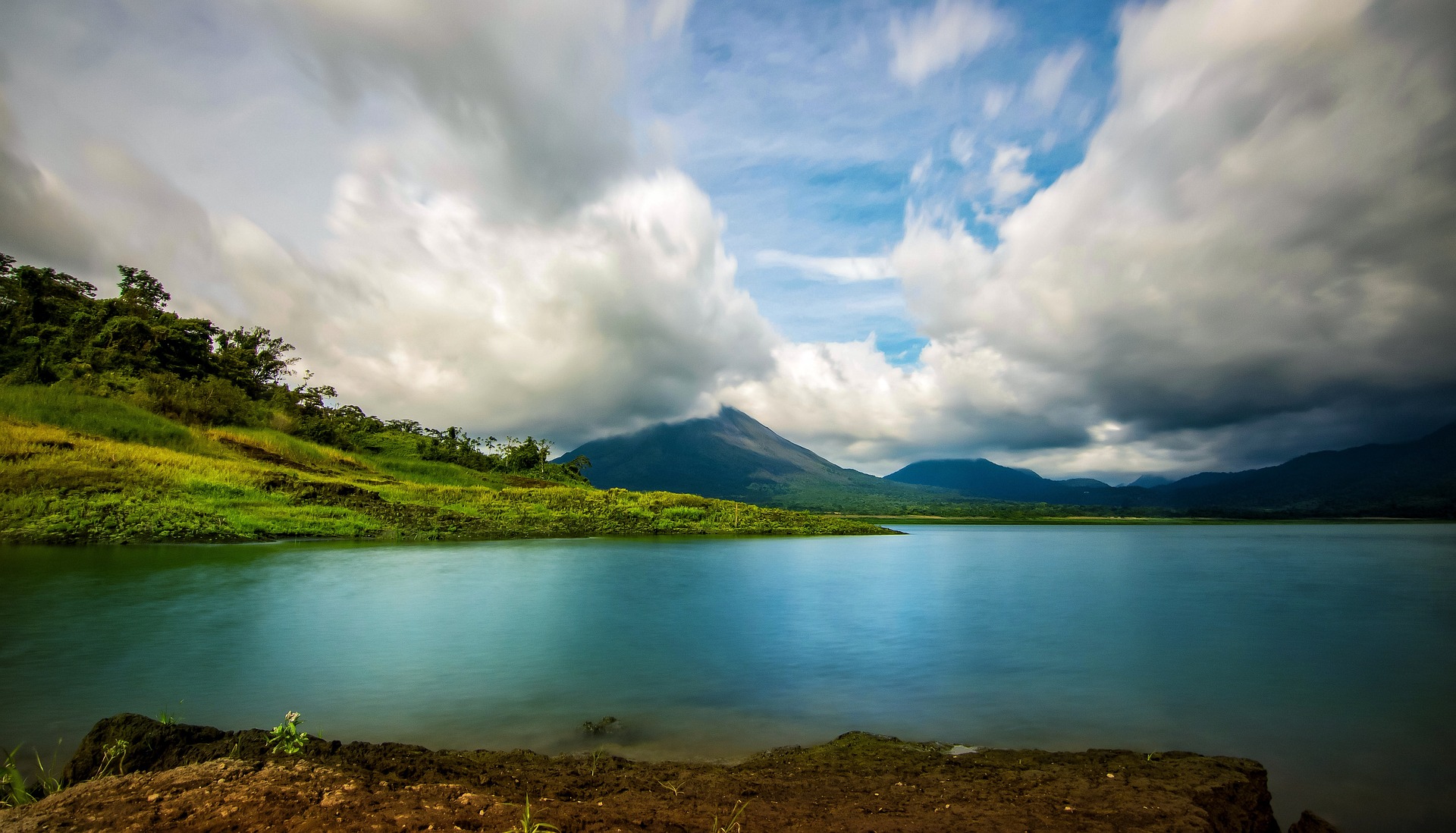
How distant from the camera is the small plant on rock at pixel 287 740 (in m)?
5.09

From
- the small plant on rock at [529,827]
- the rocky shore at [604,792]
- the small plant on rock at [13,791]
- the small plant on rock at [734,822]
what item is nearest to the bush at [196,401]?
the small plant on rock at [13,791]

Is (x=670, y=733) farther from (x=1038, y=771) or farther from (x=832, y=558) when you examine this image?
(x=832, y=558)

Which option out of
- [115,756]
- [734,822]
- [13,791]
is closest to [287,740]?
[115,756]

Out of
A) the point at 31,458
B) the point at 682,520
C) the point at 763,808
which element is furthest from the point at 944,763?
the point at 682,520

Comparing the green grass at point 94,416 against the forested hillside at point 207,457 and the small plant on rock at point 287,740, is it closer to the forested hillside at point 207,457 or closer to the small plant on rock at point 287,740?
the forested hillside at point 207,457

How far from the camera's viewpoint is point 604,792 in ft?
16.7

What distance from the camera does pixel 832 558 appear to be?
34844 millimetres

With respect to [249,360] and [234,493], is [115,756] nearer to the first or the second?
[234,493]

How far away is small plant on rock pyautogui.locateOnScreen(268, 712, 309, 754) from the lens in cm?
509

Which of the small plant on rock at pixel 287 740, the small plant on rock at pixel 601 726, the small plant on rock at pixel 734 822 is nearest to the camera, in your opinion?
the small plant on rock at pixel 734 822

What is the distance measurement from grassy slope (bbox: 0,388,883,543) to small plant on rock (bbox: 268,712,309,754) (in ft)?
84.4

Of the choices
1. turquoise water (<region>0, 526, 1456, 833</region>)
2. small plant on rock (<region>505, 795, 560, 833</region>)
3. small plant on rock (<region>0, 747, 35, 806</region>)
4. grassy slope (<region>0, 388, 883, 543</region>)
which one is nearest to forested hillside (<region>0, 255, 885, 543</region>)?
grassy slope (<region>0, 388, 883, 543</region>)

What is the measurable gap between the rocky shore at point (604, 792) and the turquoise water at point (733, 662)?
144 centimetres

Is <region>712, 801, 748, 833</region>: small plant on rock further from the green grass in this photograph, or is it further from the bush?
the bush
